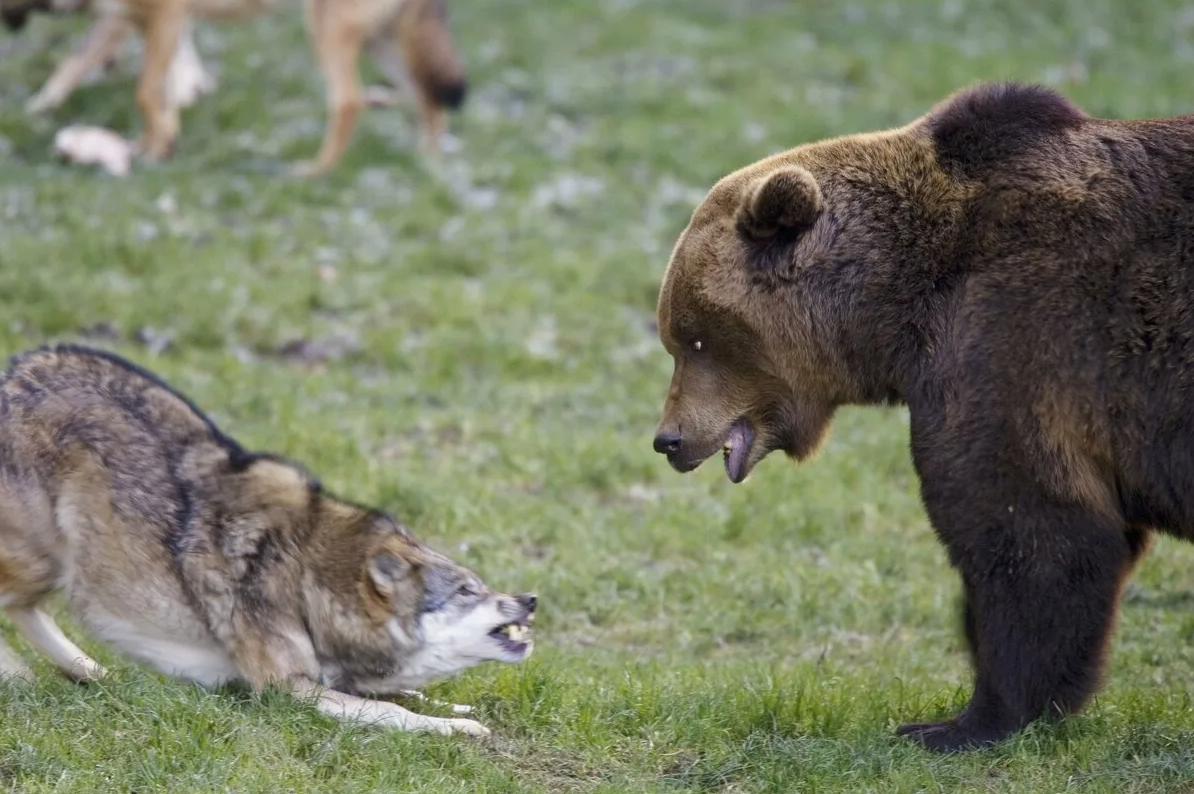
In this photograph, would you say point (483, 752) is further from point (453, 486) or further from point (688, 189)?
→ point (688, 189)

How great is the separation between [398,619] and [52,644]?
51.8 inches

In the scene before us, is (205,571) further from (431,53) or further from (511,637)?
(431,53)

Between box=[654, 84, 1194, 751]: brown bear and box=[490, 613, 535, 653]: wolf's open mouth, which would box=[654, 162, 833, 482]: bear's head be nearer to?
box=[654, 84, 1194, 751]: brown bear

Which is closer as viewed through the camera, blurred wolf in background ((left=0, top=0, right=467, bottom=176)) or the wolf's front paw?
the wolf's front paw

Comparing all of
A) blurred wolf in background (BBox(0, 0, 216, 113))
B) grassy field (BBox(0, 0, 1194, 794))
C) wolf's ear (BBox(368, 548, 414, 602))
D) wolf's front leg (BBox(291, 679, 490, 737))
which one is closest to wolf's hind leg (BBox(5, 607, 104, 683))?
grassy field (BBox(0, 0, 1194, 794))

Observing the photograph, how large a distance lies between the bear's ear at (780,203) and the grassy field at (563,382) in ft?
5.85

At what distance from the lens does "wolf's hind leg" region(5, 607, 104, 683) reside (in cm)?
600

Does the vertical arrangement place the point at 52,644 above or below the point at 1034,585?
below

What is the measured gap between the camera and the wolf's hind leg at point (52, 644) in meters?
6.00

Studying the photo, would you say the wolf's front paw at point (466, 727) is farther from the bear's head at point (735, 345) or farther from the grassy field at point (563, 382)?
the bear's head at point (735, 345)

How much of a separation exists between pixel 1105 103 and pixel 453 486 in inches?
362

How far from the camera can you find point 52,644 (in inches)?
238

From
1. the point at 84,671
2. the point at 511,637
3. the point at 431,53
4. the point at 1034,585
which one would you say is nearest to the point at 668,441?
the point at 511,637

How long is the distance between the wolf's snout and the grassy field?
3.10ft
